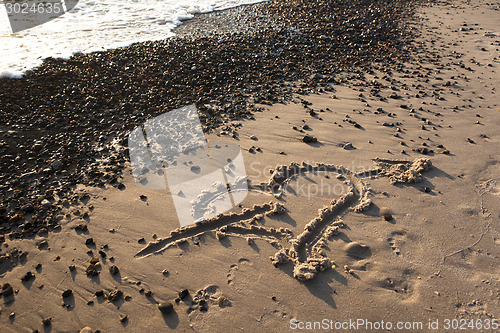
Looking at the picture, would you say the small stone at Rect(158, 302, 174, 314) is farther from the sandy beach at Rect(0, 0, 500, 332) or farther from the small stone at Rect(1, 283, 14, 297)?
the small stone at Rect(1, 283, 14, 297)

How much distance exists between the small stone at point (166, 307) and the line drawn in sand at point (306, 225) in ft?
2.18

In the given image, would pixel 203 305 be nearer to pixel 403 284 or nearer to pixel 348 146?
pixel 403 284

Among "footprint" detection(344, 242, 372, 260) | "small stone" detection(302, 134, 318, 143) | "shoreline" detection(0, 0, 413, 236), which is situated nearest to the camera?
"footprint" detection(344, 242, 372, 260)

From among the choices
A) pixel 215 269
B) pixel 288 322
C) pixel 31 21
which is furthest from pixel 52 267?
pixel 31 21

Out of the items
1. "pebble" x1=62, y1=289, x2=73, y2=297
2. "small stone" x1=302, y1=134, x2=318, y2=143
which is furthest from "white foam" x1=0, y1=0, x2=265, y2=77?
"small stone" x1=302, y1=134, x2=318, y2=143

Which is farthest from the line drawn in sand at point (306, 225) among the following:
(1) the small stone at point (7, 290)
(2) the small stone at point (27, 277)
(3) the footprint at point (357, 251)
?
(1) the small stone at point (7, 290)

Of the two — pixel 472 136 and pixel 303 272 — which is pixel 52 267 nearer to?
pixel 303 272

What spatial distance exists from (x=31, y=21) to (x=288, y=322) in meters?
12.7

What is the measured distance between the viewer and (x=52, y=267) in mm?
3357

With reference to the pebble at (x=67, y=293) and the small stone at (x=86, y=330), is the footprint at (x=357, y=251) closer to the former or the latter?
the small stone at (x=86, y=330)

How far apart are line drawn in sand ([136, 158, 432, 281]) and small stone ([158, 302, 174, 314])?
2.18ft

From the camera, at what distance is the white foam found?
8.16 m

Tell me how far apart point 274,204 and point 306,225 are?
1.60 ft

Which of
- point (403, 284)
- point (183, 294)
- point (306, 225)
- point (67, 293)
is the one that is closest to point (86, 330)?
point (67, 293)
